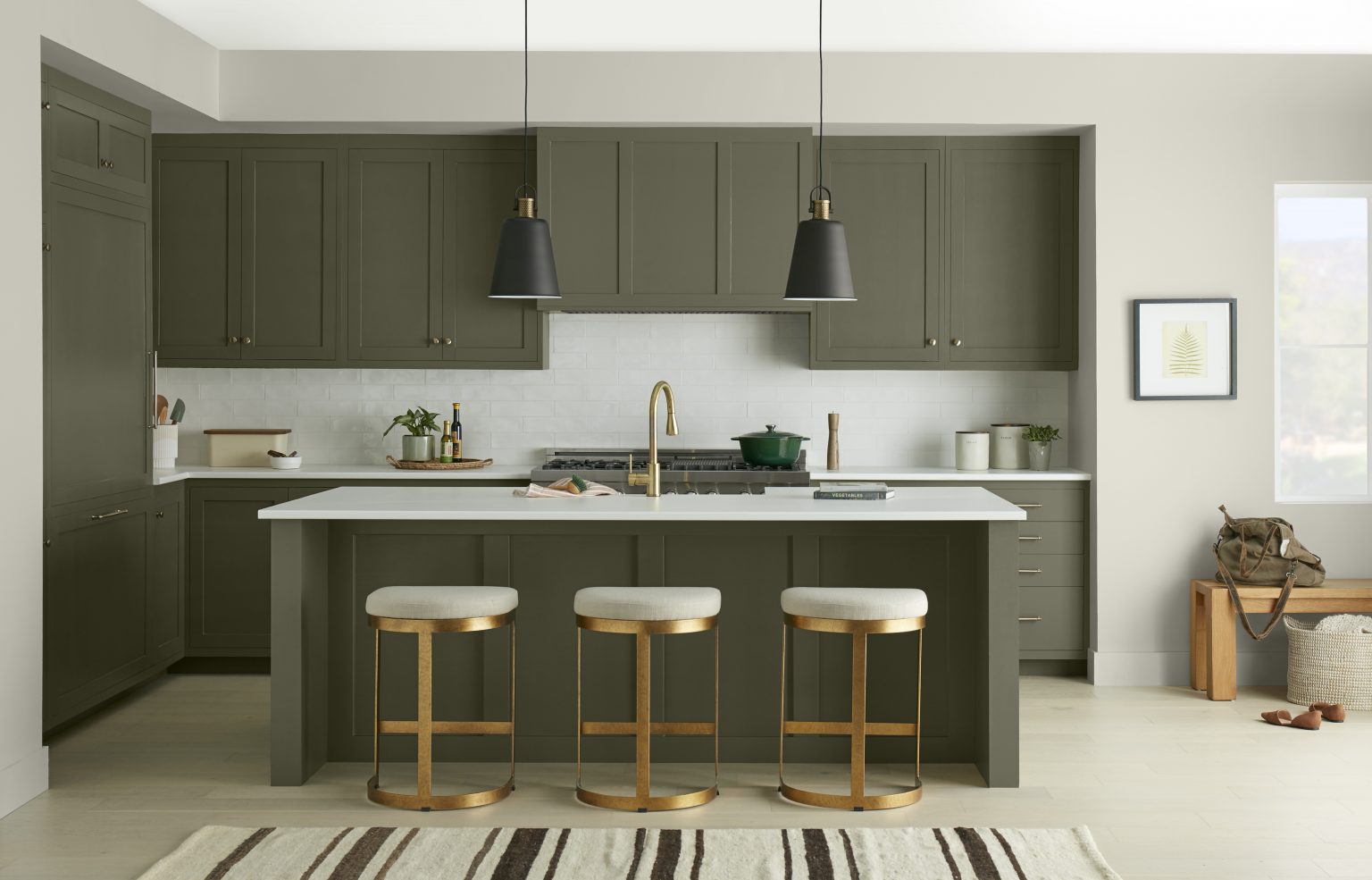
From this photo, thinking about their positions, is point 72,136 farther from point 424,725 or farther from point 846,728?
point 846,728

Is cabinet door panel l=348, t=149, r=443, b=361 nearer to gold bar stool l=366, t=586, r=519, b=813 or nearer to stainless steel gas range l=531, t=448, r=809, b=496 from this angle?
stainless steel gas range l=531, t=448, r=809, b=496

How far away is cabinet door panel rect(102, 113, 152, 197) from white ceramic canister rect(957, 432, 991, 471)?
3921 millimetres

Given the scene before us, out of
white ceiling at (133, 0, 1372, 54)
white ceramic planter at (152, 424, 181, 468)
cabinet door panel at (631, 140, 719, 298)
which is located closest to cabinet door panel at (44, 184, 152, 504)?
white ceramic planter at (152, 424, 181, 468)

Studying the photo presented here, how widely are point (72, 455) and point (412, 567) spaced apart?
4.97ft

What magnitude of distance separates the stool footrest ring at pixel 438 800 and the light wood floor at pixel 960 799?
1.4 inches

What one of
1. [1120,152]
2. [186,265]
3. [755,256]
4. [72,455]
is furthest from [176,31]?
[1120,152]

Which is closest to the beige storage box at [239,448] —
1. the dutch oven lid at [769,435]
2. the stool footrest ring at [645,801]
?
the dutch oven lid at [769,435]

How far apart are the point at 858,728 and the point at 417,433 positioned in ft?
10.2

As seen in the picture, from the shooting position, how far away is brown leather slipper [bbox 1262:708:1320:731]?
4781 millimetres

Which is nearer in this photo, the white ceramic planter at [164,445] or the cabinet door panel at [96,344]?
the cabinet door panel at [96,344]

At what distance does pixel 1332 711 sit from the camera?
4.91 metres

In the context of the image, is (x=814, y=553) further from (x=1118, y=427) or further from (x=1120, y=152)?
(x=1120, y=152)

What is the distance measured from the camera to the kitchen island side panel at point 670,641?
4.21 meters

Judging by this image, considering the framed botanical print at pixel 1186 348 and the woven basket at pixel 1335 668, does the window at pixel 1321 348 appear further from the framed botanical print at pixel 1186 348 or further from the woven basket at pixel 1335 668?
the woven basket at pixel 1335 668
